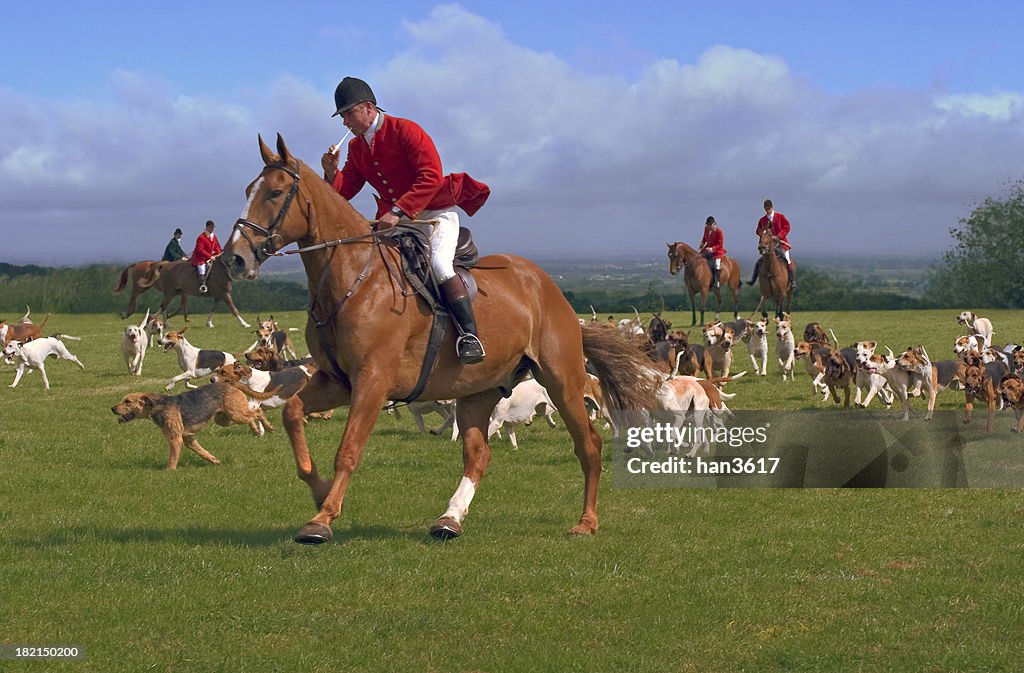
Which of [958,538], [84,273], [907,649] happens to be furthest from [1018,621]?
[84,273]

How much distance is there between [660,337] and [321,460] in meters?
9.09

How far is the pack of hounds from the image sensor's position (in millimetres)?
12852

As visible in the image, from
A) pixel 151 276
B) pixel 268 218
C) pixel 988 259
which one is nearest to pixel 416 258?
pixel 268 218

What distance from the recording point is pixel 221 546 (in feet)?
27.0

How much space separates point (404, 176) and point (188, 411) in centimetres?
532

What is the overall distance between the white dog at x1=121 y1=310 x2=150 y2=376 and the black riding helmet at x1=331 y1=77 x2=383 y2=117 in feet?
50.7

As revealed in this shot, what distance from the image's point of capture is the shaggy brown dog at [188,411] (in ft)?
40.8

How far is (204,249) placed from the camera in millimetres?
31828

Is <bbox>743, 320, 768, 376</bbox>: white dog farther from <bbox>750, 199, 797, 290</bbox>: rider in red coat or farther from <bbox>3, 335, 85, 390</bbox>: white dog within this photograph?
<bbox>3, 335, 85, 390</bbox>: white dog

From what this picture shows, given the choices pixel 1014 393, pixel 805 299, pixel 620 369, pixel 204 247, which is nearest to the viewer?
pixel 620 369

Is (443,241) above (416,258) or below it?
above

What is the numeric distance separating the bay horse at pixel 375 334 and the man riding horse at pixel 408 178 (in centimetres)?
20

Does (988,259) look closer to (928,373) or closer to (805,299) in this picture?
(805,299)

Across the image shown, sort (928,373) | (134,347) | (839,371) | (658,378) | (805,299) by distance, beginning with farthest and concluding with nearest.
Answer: (805,299)
(134,347)
(839,371)
(928,373)
(658,378)
